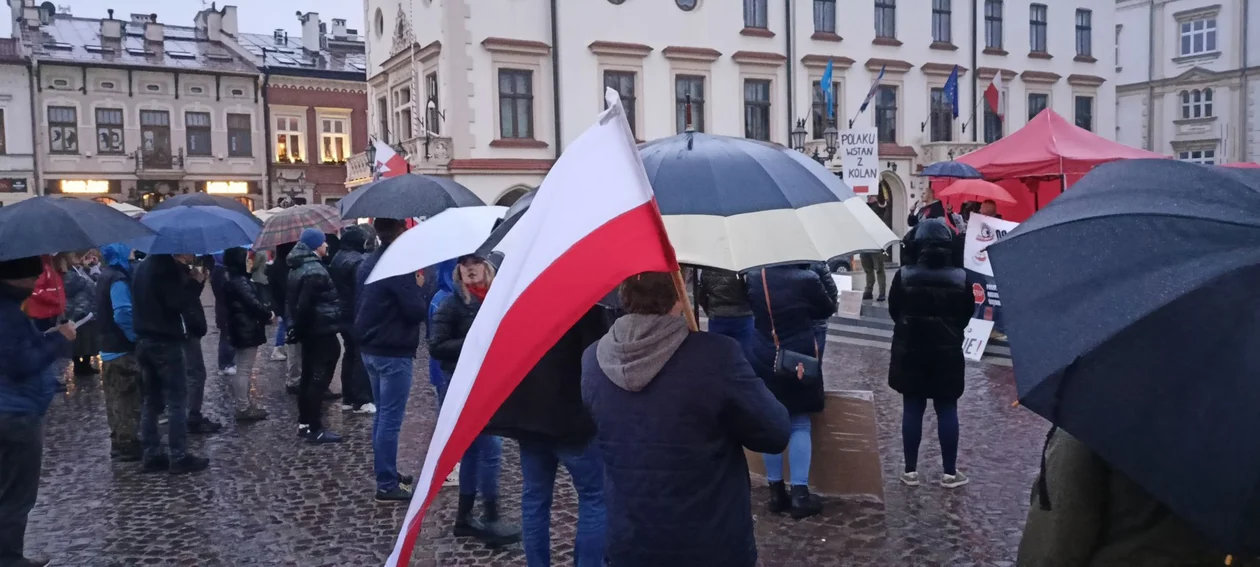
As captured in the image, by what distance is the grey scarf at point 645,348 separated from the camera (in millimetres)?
2938

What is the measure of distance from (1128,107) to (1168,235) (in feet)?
141

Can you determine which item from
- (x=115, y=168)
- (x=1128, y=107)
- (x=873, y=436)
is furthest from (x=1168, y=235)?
(x=1128, y=107)

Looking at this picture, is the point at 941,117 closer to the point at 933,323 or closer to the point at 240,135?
the point at 933,323

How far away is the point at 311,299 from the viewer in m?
7.51

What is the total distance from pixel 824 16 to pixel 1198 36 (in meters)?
20.7

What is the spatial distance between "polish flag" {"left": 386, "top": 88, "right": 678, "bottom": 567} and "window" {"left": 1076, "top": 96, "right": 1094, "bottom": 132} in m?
31.6

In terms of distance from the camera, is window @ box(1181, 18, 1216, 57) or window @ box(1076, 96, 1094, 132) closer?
window @ box(1076, 96, 1094, 132)

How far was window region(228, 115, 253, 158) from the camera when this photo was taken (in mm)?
33906

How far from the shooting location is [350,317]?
8750mm

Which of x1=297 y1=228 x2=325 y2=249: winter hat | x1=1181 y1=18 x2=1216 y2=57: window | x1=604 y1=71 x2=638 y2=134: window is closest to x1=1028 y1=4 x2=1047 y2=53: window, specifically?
x1=1181 y1=18 x2=1216 y2=57: window

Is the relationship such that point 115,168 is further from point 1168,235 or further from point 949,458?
point 1168,235

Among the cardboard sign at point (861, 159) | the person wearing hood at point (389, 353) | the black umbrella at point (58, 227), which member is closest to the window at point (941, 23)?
the cardboard sign at point (861, 159)

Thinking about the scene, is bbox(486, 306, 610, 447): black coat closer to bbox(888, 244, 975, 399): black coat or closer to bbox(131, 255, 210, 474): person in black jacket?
bbox(888, 244, 975, 399): black coat

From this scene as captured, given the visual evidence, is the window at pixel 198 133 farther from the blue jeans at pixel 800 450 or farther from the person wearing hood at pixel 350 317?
the blue jeans at pixel 800 450
